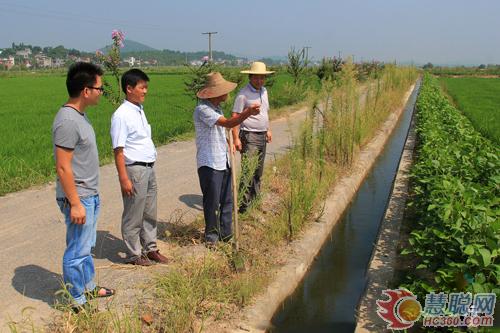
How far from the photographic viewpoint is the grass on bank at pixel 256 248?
9.68 feet

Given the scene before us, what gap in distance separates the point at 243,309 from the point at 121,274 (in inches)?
45.3

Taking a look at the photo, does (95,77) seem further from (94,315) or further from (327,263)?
(327,263)

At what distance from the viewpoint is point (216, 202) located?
13.6ft

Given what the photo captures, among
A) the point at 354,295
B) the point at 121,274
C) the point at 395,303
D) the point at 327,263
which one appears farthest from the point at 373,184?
the point at 121,274

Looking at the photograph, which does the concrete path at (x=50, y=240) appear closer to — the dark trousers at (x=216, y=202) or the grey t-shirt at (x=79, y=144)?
the dark trousers at (x=216, y=202)

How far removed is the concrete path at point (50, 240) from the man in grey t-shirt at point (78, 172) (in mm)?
392

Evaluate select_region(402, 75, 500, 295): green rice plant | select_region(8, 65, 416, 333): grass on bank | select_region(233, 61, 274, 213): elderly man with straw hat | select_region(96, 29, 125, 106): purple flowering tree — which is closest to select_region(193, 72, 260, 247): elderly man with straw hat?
select_region(8, 65, 416, 333): grass on bank

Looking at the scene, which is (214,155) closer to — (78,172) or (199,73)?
(78,172)

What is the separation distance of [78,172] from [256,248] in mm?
1968

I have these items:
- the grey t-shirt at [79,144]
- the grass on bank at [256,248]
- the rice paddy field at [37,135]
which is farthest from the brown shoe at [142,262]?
the rice paddy field at [37,135]

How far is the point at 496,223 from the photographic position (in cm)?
306

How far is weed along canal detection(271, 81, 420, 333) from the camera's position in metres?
3.83

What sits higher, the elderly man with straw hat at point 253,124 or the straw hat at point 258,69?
the straw hat at point 258,69

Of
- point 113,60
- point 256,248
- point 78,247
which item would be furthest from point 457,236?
point 113,60
